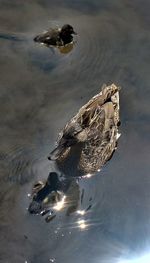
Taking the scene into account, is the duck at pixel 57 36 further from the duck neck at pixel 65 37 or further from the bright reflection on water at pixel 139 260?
the bright reflection on water at pixel 139 260

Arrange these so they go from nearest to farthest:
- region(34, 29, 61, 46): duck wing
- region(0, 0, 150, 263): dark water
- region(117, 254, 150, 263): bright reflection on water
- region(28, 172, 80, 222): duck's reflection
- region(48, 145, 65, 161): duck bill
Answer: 1. region(117, 254, 150, 263): bright reflection on water
2. region(0, 0, 150, 263): dark water
3. region(28, 172, 80, 222): duck's reflection
4. region(48, 145, 65, 161): duck bill
5. region(34, 29, 61, 46): duck wing

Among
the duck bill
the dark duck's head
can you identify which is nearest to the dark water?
the duck bill

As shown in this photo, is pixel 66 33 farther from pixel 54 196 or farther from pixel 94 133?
pixel 54 196

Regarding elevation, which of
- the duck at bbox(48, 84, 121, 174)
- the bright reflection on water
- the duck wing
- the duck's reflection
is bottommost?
the bright reflection on water

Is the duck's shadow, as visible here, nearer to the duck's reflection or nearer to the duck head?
the duck's reflection

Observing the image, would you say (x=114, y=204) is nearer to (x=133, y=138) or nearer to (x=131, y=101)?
(x=133, y=138)

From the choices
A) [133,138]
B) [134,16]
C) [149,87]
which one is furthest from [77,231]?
[134,16]

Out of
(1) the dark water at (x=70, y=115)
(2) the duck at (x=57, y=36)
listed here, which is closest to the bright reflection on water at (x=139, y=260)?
(1) the dark water at (x=70, y=115)
